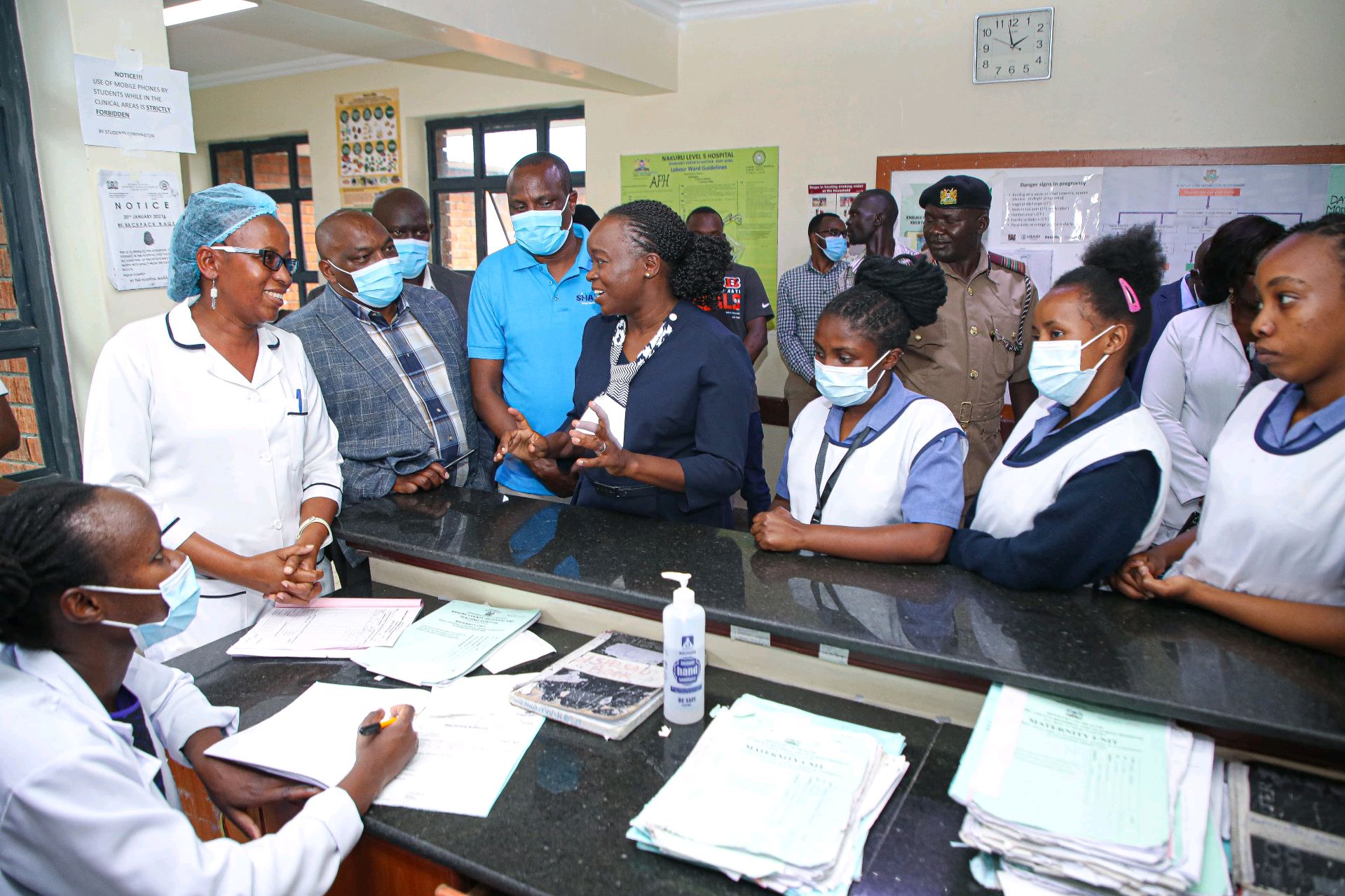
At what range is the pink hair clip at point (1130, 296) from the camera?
1.65 meters

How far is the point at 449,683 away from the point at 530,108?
200 inches

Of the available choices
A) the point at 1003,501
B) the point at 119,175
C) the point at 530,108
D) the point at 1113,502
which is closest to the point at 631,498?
the point at 1003,501

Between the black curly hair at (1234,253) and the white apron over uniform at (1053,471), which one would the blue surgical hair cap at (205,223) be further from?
the black curly hair at (1234,253)

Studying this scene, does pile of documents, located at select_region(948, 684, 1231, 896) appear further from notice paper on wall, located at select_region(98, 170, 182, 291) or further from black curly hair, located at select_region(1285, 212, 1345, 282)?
notice paper on wall, located at select_region(98, 170, 182, 291)

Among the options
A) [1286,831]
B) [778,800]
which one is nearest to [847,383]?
[778,800]

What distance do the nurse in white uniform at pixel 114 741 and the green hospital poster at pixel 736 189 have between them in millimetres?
4126

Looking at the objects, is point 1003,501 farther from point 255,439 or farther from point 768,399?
point 768,399

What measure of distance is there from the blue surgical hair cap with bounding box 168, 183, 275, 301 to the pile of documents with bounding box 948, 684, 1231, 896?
182cm

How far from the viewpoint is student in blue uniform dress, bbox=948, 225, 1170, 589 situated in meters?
1.43

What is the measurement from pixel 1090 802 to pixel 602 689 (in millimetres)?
772

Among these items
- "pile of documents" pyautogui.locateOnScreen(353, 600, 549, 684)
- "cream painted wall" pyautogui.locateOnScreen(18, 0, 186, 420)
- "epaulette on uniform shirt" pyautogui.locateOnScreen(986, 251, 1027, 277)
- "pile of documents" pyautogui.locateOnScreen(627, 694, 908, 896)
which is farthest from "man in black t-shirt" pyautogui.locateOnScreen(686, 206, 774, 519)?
"pile of documents" pyautogui.locateOnScreen(627, 694, 908, 896)

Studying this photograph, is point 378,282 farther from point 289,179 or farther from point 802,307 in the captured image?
point 289,179

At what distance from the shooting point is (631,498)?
2096 mm

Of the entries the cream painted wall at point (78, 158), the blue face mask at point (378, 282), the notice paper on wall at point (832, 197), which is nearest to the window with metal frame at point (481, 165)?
the notice paper on wall at point (832, 197)
